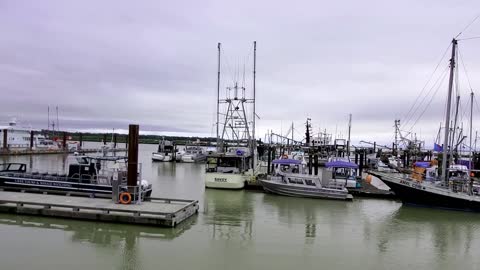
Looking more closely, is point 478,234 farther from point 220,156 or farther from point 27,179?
point 27,179

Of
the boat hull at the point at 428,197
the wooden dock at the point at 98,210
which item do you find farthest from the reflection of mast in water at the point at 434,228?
the wooden dock at the point at 98,210

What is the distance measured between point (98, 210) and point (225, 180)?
1361 centimetres

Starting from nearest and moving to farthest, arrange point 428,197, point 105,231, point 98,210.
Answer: point 105,231 < point 98,210 < point 428,197

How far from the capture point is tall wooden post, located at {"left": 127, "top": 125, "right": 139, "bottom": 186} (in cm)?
1728

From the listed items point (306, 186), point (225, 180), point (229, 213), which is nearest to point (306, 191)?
point (306, 186)

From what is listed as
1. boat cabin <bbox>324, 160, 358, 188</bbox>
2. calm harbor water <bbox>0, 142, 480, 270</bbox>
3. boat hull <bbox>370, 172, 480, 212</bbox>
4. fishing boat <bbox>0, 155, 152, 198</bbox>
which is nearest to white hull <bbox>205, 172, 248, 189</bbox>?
boat cabin <bbox>324, 160, 358, 188</bbox>

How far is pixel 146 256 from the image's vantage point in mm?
12656

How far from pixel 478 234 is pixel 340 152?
2496 inches

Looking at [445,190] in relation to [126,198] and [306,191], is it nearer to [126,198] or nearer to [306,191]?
[306,191]

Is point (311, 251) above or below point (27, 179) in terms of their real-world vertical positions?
below

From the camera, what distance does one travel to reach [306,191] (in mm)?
26516

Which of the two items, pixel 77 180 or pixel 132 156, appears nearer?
pixel 132 156

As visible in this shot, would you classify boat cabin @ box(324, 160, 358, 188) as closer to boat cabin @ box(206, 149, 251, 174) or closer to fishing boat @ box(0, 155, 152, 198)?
boat cabin @ box(206, 149, 251, 174)

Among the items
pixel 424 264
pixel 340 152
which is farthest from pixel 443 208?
pixel 340 152
